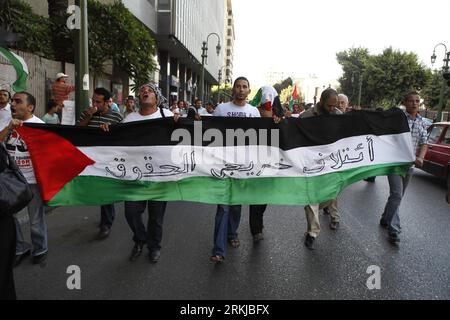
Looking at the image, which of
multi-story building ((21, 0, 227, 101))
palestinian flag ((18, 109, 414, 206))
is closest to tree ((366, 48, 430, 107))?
multi-story building ((21, 0, 227, 101))

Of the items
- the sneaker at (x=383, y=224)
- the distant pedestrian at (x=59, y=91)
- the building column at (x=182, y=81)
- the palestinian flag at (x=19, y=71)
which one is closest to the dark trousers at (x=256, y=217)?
the sneaker at (x=383, y=224)

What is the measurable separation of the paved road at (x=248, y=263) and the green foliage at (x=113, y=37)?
797 cm

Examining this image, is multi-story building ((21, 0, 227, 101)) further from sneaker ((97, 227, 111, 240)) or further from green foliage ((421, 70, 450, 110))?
green foliage ((421, 70, 450, 110))

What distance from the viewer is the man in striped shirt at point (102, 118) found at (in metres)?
4.65

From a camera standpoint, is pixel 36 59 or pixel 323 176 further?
Answer: pixel 36 59

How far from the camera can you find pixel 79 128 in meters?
4.01

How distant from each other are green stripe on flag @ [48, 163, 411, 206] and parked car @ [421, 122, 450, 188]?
19.3 feet

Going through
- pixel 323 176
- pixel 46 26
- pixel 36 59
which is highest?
pixel 46 26

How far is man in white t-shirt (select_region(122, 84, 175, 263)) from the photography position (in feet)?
13.0

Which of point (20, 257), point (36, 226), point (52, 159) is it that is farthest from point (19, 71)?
point (20, 257)

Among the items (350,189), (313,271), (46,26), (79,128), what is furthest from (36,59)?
(313,271)

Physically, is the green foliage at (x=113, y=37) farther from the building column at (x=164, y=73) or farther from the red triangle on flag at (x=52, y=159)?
the building column at (x=164, y=73)
